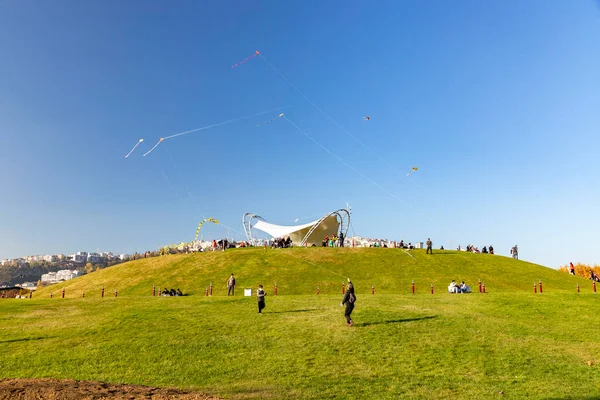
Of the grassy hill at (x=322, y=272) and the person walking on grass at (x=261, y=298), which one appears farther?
the grassy hill at (x=322, y=272)

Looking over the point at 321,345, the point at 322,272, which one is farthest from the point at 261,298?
the point at 322,272

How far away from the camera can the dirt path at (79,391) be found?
11117mm

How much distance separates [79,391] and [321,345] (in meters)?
9.22

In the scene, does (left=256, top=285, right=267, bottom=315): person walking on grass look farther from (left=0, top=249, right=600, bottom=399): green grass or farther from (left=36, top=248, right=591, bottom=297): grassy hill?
(left=36, top=248, right=591, bottom=297): grassy hill

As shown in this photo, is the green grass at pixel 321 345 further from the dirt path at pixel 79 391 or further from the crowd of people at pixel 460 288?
the crowd of people at pixel 460 288

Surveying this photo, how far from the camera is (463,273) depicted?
5028 cm

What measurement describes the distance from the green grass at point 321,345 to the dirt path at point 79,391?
46.8 inches

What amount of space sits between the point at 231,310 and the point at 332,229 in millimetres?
74187

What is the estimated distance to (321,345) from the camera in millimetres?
17391

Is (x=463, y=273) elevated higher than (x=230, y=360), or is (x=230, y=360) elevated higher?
(x=463, y=273)

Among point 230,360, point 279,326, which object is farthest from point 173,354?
point 279,326

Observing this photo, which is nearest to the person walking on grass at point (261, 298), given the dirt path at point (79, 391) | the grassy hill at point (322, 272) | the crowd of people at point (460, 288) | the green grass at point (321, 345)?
the green grass at point (321, 345)

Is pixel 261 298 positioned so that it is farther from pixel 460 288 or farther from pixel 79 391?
pixel 460 288

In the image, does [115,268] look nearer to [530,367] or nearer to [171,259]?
[171,259]
